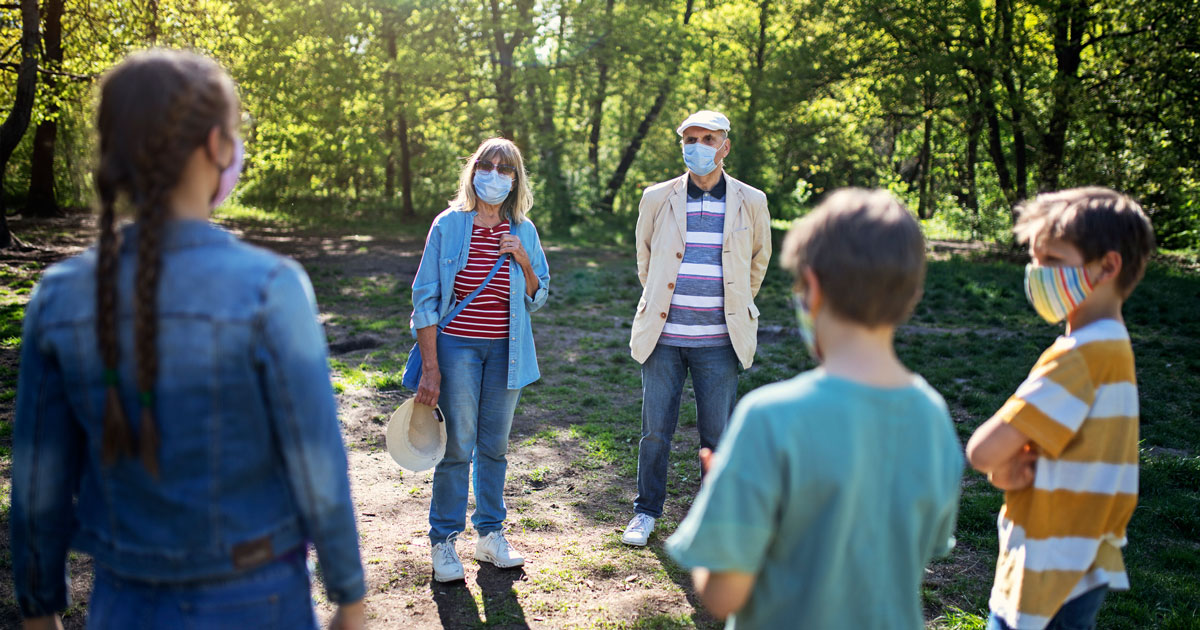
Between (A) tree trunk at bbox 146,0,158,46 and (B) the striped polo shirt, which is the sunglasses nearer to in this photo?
(B) the striped polo shirt

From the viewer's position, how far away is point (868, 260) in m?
1.49

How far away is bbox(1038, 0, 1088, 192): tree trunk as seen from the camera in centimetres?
1524

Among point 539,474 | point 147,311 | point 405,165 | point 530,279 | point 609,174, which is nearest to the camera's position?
point 147,311

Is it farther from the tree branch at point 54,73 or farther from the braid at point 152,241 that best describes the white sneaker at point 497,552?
the tree branch at point 54,73

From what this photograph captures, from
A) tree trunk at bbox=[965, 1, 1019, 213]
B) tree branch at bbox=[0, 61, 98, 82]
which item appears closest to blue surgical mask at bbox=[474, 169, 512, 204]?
tree branch at bbox=[0, 61, 98, 82]

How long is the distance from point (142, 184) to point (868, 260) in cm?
131

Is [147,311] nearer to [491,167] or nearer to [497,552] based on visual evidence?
[491,167]

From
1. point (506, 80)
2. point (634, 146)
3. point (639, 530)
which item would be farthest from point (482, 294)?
point (634, 146)

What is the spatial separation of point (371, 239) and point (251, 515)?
18.5 meters

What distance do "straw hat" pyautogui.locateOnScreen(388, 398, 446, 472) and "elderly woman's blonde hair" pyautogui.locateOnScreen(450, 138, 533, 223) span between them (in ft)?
3.20

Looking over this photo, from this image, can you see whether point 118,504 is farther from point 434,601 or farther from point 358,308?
point 358,308

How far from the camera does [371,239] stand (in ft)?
63.4

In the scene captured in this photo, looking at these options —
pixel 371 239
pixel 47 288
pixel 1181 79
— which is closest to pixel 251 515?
pixel 47 288

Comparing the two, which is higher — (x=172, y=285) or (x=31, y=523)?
(x=172, y=285)
